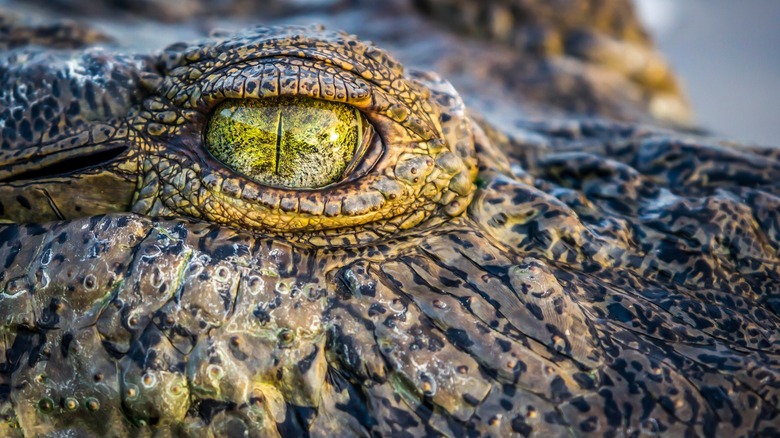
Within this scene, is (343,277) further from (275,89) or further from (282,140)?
(275,89)

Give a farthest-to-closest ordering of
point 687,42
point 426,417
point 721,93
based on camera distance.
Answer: point 687,42 < point 721,93 < point 426,417

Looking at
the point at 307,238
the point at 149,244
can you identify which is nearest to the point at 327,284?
the point at 307,238

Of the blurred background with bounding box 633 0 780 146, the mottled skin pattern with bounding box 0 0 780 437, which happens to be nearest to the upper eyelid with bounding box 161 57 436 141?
the mottled skin pattern with bounding box 0 0 780 437

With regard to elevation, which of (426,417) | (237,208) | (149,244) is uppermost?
(237,208)

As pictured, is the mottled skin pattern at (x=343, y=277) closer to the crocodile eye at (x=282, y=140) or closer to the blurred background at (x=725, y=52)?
the crocodile eye at (x=282, y=140)

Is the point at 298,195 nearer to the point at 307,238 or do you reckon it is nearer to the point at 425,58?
the point at 307,238

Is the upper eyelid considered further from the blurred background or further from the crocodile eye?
the blurred background
